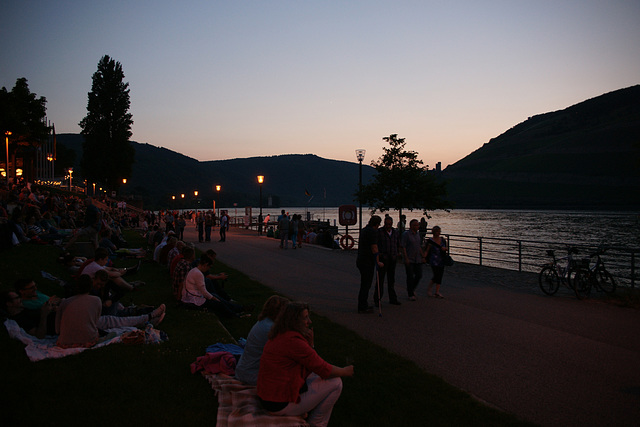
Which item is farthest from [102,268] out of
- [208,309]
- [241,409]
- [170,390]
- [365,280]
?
[241,409]

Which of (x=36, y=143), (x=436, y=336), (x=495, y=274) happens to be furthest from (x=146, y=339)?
(x=36, y=143)

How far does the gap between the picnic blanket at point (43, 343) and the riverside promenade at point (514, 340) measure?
3.43 meters

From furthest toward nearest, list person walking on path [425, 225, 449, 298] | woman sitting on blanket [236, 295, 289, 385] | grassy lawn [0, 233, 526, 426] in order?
1. person walking on path [425, 225, 449, 298]
2. woman sitting on blanket [236, 295, 289, 385]
3. grassy lawn [0, 233, 526, 426]

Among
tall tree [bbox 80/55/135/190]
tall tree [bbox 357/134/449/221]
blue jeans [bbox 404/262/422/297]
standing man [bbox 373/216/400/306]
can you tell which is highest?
tall tree [bbox 80/55/135/190]

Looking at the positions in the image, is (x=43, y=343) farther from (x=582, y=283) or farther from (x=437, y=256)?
(x=582, y=283)

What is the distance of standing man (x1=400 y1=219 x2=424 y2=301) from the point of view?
10.6m

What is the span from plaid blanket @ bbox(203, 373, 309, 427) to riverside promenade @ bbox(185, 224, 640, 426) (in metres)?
1.44

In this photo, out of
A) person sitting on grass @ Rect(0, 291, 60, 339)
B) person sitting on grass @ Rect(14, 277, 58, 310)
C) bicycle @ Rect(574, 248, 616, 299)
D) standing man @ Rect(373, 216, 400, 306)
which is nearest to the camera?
person sitting on grass @ Rect(0, 291, 60, 339)

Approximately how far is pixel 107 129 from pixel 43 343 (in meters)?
60.3

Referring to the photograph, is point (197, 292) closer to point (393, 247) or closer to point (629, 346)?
point (393, 247)

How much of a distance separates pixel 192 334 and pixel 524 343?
201 inches

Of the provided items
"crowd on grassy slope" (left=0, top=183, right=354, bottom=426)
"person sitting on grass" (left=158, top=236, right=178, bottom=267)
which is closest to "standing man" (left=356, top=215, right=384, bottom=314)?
"crowd on grassy slope" (left=0, top=183, right=354, bottom=426)

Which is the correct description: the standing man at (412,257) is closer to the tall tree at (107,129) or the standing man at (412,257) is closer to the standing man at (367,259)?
the standing man at (367,259)

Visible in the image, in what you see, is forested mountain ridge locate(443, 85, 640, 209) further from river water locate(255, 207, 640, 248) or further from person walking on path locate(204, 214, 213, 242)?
person walking on path locate(204, 214, 213, 242)
